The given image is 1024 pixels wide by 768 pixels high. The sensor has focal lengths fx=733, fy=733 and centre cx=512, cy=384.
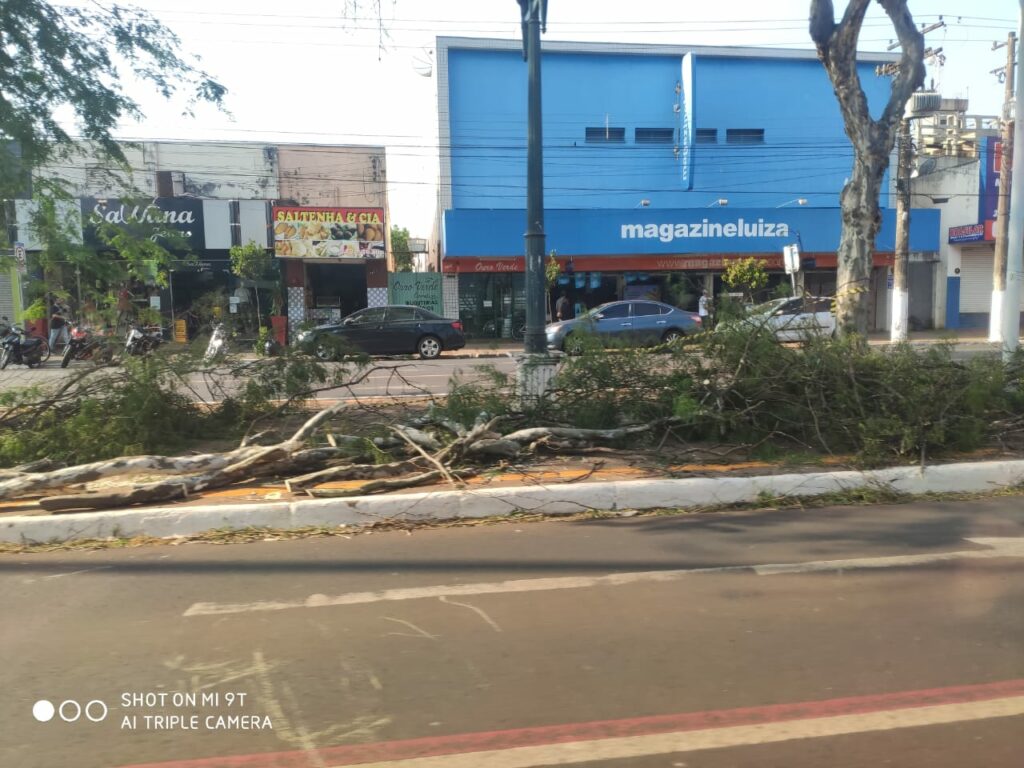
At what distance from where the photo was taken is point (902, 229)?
73.2ft

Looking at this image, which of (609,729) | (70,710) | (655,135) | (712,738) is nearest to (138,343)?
(70,710)

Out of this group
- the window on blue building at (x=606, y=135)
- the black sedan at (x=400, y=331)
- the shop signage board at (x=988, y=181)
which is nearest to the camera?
the black sedan at (x=400, y=331)

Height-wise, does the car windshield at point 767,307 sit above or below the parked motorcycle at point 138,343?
above

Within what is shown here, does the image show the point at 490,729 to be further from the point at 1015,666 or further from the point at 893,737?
the point at 1015,666

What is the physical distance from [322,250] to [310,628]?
23382 mm

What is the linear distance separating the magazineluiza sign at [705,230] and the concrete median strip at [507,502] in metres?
20.5

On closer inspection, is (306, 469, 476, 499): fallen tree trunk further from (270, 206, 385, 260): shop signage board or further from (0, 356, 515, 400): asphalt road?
(270, 206, 385, 260): shop signage board

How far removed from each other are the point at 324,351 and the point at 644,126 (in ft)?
75.3

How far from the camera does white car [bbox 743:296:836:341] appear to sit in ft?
24.7

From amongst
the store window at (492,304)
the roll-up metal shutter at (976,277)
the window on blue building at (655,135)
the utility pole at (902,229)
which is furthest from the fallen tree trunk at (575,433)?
the roll-up metal shutter at (976,277)

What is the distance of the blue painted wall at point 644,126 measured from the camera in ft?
88.4

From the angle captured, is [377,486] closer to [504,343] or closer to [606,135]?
[504,343]

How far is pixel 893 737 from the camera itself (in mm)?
2840

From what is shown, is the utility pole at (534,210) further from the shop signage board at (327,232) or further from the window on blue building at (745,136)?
the window on blue building at (745,136)
